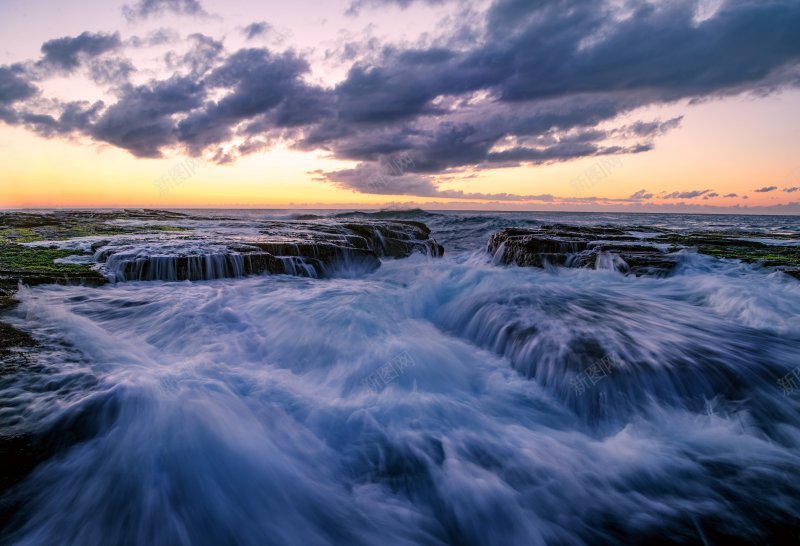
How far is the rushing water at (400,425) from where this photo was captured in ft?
8.75

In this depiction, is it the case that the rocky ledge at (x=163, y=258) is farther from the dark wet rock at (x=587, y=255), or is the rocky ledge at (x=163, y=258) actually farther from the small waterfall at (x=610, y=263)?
the small waterfall at (x=610, y=263)

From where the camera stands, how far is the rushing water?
2666 mm

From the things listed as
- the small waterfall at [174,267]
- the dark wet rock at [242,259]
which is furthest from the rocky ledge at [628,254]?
the small waterfall at [174,267]

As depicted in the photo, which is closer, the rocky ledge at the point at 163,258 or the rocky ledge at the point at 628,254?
the rocky ledge at the point at 163,258

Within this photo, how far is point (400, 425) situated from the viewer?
12.9ft

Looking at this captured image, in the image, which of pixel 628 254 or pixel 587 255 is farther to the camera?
pixel 587 255

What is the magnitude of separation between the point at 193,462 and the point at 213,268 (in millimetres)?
7060

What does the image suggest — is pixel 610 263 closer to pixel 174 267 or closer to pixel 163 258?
pixel 174 267

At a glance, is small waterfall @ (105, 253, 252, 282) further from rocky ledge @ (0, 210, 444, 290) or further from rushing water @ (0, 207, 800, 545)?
rushing water @ (0, 207, 800, 545)

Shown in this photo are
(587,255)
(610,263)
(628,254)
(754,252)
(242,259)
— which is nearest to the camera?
(242,259)

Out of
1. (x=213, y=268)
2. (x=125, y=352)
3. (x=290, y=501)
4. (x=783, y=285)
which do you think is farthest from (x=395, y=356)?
(x=783, y=285)

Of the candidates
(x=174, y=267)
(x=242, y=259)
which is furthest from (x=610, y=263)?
(x=174, y=267)

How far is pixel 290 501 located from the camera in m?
2.92

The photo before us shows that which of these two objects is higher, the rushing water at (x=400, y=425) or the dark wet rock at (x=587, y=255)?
the dark wet rock at (x=587, y=255)
